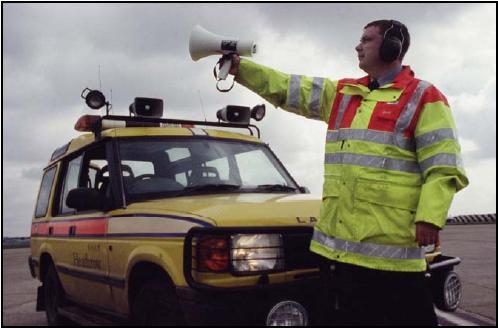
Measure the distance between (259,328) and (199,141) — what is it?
7.04ft

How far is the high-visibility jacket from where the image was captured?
295 centimetres

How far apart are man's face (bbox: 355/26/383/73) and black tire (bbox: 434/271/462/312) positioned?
5.34 feet

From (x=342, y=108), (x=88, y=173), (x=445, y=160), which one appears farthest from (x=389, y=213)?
(x=88, y=173)

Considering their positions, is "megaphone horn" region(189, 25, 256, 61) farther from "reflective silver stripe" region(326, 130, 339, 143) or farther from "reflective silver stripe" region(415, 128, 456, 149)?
"reflective silver stripe" region(415, 128, 456, 149)

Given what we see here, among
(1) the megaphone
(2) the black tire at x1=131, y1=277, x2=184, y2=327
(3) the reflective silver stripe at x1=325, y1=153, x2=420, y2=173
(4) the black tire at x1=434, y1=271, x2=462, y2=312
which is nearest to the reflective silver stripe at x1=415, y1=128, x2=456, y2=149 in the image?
(3) the reflective silver stripe at x1=325, y1=153, x2=420, y2=173

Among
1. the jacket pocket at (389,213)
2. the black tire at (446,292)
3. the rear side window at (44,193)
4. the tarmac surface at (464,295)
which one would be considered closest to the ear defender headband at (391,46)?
the jacket pocket at (389,213)

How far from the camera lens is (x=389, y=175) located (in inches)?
119

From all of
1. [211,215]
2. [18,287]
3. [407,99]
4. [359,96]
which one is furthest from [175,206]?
[18,287]

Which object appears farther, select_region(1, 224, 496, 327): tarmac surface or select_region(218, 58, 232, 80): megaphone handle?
select_region(1, 224, 496, 327): tarmac surface

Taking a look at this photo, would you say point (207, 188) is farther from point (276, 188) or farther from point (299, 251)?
point (299, 251)

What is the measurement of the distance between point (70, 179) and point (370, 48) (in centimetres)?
384

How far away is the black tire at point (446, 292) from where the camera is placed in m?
3.99

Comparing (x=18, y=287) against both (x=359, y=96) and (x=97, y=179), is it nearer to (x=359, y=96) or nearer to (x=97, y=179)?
(x=97, y=179)

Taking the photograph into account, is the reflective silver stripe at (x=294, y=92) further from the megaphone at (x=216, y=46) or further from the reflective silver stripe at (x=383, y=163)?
the reflective silver stripe at (x=383, y=163)
